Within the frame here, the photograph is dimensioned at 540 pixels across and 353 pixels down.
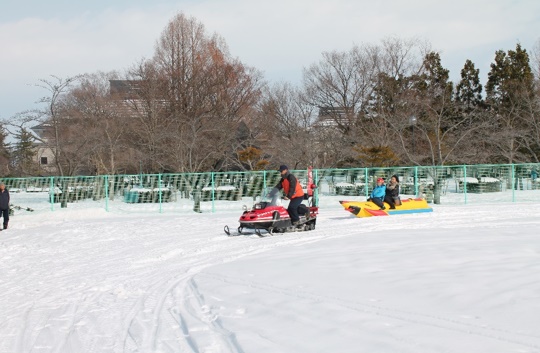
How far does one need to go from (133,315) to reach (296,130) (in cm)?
3516

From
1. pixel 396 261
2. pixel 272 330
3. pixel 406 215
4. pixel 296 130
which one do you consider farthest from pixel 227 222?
pixel 296 130

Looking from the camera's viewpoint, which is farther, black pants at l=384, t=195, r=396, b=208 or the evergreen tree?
the evergreen tree

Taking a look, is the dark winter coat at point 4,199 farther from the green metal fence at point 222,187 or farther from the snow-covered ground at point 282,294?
the green metal fence at point 222,187

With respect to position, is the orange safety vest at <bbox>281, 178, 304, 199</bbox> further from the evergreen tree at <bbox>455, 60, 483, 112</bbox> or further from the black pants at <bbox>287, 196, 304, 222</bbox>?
the evergreen tree at <bbox>455, 60, 483, 112</bbox>

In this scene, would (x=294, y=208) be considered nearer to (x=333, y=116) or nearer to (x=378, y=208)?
(x=378, y=208)

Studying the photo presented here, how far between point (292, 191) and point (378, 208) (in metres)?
4.92

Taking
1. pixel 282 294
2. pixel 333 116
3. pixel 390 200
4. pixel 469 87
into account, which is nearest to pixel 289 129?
pixel 333 116

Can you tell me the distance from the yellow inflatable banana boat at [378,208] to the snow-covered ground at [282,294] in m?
4.65

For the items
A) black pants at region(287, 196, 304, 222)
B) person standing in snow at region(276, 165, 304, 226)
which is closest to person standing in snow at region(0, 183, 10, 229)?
person standing in snow at region(276, 165, 304, 226)

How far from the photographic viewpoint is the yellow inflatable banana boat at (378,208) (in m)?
19.1

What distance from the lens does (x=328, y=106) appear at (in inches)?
1869

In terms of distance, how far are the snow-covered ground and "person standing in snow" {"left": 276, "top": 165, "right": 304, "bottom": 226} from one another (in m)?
1.28

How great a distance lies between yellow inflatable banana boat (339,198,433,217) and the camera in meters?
19.1

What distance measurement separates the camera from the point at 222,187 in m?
26.0
